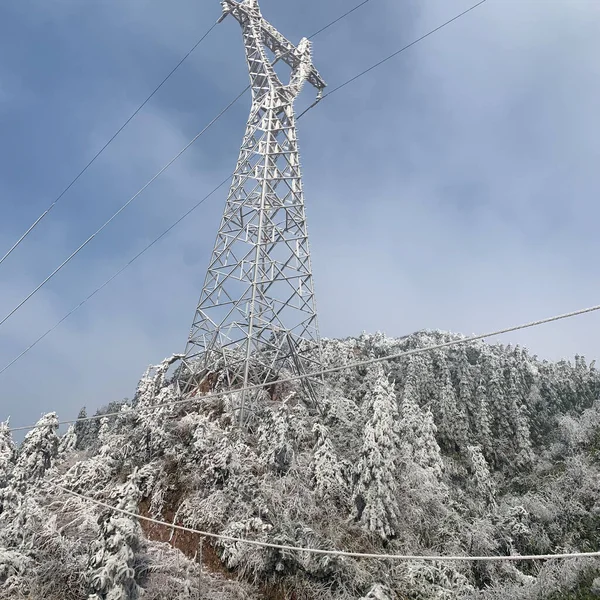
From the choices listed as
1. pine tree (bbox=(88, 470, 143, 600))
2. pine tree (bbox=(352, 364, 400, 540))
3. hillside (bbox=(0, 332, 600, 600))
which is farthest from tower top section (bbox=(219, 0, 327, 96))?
pine tree (bbox=(88, 470, 143, 600))

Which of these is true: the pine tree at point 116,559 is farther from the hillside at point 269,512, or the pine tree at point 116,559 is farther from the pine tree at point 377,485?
the pine tree at point 377,485

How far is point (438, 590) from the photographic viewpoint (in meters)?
11.1

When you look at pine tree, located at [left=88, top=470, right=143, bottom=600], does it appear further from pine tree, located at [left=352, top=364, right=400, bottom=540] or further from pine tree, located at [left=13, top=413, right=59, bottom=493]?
pine tree, located at [left=352, top=364, right=400, bottom=540]

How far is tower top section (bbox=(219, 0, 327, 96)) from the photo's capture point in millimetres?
18812

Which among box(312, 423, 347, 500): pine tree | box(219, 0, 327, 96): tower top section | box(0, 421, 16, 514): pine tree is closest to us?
box(312, 423, 347, 500): pine tree

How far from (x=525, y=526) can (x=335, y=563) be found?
321 inches

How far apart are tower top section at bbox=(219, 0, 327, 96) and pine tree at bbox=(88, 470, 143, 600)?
1628 cm

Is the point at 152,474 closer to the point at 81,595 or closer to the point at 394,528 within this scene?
the point at 81,595

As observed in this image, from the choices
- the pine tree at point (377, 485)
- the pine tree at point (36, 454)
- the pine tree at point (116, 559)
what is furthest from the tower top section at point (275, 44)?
the pine tree at point (116, 559)

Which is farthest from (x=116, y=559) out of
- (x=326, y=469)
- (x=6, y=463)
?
(x=6, y=463)

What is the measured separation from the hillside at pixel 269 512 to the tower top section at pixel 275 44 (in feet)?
42.6

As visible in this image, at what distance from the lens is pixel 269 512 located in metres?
12.3

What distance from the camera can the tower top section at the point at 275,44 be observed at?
1881cm

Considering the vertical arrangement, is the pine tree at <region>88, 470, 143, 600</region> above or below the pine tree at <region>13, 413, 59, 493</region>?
below
